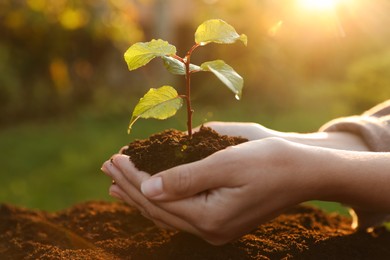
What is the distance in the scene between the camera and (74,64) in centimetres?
1095

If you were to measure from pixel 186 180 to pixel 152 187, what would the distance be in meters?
0.13

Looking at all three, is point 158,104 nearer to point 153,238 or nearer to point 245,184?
point 245,184

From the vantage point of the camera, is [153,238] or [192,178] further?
[153,238]

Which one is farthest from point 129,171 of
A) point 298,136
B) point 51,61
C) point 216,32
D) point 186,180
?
point 51,61

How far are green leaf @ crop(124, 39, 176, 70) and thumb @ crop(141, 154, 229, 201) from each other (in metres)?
0.42

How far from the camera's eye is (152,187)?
5.95 feet

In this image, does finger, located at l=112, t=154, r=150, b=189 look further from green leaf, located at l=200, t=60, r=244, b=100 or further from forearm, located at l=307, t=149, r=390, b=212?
forearm, located at l=307, t=149, r=390, b=212

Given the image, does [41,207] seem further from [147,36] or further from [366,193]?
[147,36]

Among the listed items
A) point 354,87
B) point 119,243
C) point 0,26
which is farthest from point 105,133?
point 119,243

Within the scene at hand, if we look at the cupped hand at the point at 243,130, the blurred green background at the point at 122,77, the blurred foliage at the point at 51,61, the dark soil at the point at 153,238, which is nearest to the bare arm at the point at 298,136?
the cupped hand at the point at 243,130

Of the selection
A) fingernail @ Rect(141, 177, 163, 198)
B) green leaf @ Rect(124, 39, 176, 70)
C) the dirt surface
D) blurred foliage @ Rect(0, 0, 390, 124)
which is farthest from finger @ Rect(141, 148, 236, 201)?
blurred foliage @ Rect(0, 0, 390, 124)

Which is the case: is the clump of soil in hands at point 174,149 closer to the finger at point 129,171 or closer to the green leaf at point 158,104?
the finger at point 129,171

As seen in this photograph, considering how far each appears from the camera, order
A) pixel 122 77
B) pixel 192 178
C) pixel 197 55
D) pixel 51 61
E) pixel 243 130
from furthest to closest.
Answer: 1. pixel 197 55
2. pixel 122 77
3. pixel 51 61
4. pixel 243 130
5. pixel 192 178

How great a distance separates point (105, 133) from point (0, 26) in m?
3.18
